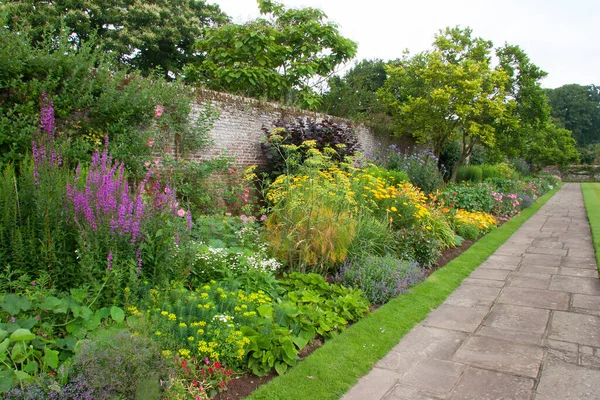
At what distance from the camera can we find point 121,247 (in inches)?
113

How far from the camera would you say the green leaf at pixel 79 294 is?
102 inches

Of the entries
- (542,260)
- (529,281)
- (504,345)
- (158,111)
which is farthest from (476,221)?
(158,111)

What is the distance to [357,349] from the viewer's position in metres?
3.09

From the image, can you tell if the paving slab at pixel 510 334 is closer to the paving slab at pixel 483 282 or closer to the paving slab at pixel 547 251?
the paving slab at pixel 483 282

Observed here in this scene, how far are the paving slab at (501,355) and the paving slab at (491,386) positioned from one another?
10 cm

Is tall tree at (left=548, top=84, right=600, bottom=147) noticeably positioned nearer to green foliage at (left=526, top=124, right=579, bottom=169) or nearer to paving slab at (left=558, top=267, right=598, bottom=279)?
green foliage at (left=526, top=124, right=579, bottom=169)

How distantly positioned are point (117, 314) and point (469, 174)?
15562 mm

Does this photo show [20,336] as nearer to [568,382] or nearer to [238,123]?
[568,382]

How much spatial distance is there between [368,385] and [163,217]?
1884 mm

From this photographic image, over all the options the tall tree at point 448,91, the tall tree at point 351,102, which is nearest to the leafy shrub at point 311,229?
the tall tree at point 448,91

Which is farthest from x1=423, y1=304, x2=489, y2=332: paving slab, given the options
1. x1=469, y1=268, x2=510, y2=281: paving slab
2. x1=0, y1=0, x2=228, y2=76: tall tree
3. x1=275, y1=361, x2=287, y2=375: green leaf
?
x1=0, y1=0, x2=228, y2=76: tall tree

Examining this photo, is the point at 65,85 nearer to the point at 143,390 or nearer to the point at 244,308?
the point at 244,308

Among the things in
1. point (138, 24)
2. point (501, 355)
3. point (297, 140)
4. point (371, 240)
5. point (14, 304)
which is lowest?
point (501, 355)

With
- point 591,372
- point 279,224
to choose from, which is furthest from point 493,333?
point 279,224
